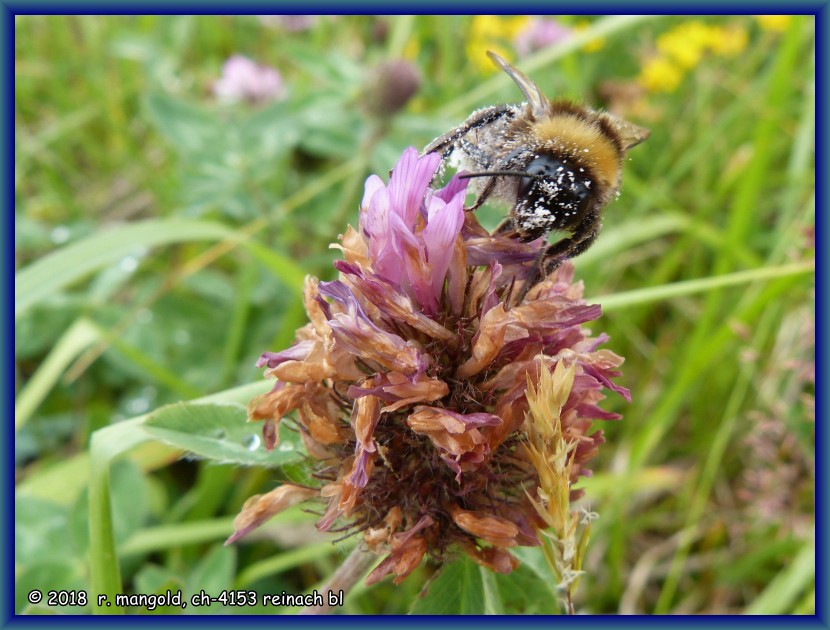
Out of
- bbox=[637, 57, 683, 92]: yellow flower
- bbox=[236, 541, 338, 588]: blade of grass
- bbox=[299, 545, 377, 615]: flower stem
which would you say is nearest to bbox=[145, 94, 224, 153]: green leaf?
bbox=[236, 541, 338, 588]: blade of grass

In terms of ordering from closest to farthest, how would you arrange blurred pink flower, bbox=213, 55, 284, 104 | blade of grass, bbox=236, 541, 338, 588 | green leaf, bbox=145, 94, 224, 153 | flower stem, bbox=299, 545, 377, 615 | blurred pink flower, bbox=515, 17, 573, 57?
flower stem, bbox=299, 545, 377, 615 → blade of grass, bbox=236, 541, 338, 588 → green leaf, bbox=145, 94, 224, 153 → blurred pink flower, bbox=213, 55, 284, 104 → blurred pink flower, bbox=515, 17, 573, 57

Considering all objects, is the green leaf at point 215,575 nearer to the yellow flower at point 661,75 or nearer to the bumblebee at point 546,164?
the bumblebee at point 546,164

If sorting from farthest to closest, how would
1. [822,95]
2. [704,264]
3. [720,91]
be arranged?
[720,91] → [704,264] → [822,95]

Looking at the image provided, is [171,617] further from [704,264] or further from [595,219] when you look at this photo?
[704,264]

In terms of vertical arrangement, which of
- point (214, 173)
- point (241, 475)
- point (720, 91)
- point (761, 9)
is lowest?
point (241, 475)

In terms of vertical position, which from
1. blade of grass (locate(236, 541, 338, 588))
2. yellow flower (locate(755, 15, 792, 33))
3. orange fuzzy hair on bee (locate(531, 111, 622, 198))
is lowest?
blade of grass (locate(236, 541, 338, 588))

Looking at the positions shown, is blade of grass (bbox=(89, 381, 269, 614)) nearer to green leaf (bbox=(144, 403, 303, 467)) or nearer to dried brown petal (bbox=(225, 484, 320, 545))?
green leaf (bbox=(144, 403, 303, 467))

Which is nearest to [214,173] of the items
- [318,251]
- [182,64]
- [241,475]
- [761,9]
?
Answer: [318,251]

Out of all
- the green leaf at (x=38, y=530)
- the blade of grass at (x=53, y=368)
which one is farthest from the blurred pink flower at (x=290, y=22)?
the green leaf at (x=38, y=530)
